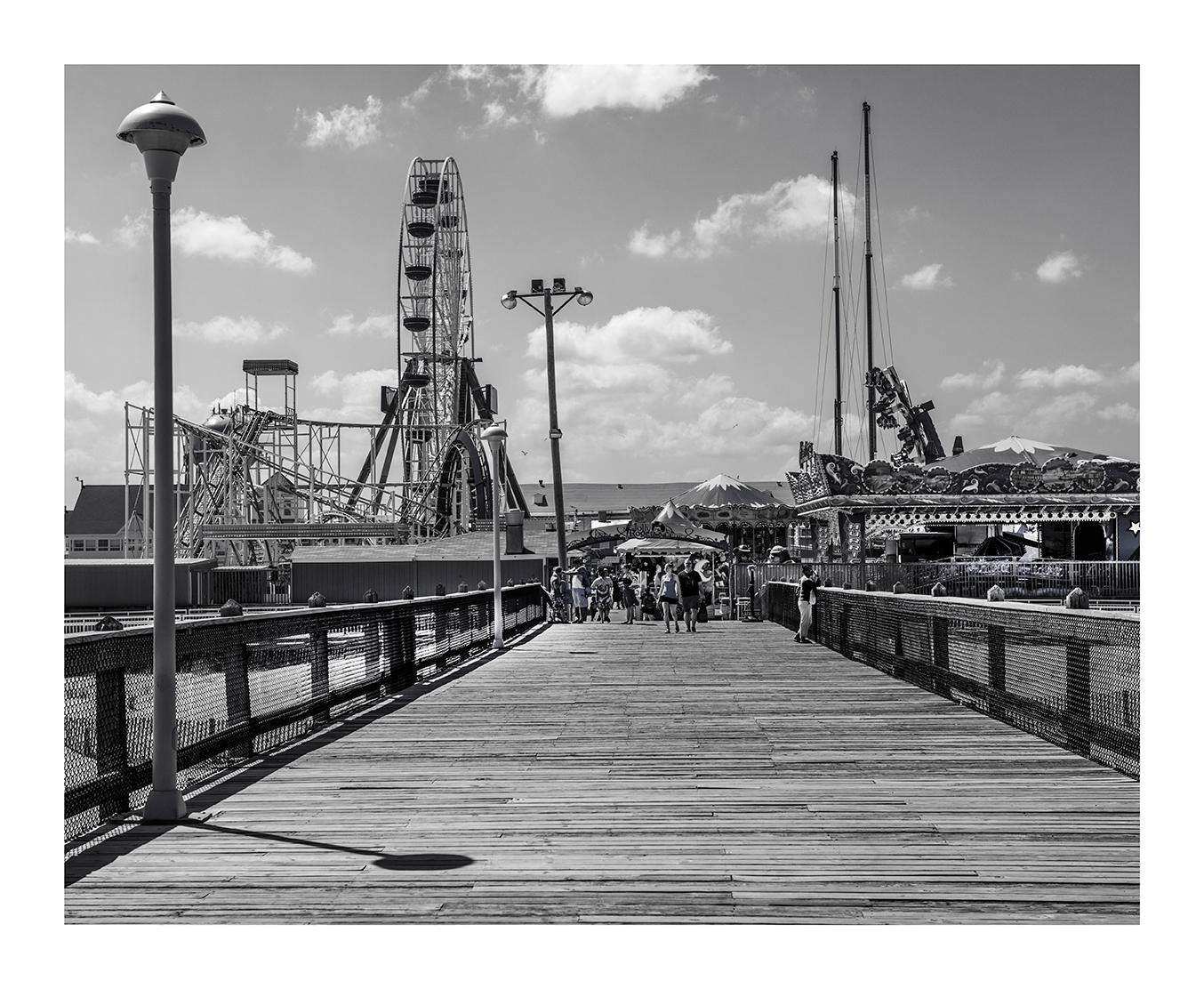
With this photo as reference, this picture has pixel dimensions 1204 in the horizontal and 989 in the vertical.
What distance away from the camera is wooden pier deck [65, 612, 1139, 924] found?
5.06 m

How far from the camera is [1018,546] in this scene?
41562mm

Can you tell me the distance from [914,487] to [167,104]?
32.2m

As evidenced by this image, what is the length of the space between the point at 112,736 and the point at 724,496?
34.8m

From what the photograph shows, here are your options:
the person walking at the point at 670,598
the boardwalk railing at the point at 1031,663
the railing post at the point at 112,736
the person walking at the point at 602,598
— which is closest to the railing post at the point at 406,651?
the boardwalk railing at the point at 1031,663

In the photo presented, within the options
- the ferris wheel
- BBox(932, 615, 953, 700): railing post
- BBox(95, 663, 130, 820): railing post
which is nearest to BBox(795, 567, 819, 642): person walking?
BBox(932, 615, 953, 700): railing post

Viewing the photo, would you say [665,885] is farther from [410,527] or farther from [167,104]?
[410,527]

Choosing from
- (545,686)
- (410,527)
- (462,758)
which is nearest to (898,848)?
(462,758)

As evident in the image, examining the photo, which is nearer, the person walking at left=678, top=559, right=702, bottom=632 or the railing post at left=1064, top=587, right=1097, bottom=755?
the railing post at left=1064, top=587, right=1097, bottom=755

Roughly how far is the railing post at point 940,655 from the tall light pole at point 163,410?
7.91 metres

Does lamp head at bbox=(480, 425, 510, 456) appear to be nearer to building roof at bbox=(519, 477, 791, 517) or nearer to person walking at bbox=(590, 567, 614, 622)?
person walking at bbox=(590, 567, 614, 622)

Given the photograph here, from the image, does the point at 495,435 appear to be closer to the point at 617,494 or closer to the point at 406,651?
the point at 406,651

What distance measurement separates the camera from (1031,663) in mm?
9836

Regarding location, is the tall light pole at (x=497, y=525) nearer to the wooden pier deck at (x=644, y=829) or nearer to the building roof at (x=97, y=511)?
the wooden pier deck at (x=644, y=829)

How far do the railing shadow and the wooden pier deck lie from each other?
3 centimetres
